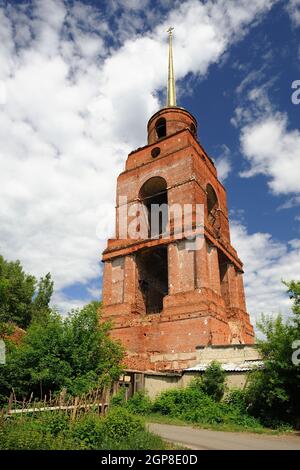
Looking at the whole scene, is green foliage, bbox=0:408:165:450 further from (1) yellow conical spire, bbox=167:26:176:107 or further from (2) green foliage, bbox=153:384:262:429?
(1) yellow conical spire, bbox=167:26:176:107

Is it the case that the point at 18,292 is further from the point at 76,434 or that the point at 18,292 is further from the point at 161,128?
the point at 76,434

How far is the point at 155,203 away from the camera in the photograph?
24438 mm

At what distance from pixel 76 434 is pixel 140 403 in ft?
26.1

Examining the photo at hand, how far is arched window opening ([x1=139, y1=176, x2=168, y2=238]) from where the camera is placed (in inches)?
917

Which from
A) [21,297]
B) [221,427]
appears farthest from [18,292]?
[221,427]

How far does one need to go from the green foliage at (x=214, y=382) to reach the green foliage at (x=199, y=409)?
178 mm

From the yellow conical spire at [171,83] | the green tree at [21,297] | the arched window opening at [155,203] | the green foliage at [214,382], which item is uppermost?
the yellow conical spire at [171,83]

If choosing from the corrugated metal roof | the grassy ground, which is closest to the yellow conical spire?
the corrugated metal roof

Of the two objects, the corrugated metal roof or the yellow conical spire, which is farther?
the yellow conical spire

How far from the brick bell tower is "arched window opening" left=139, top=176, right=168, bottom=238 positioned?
8cm

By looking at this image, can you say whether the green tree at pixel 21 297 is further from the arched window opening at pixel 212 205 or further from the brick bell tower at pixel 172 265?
the arched window opening at pixel 212 205

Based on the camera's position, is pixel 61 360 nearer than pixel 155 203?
Yes

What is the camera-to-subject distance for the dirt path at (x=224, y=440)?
7.65 meters

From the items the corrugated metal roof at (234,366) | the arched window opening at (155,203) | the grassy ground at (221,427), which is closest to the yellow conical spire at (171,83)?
the arched window opening at (155,203)
